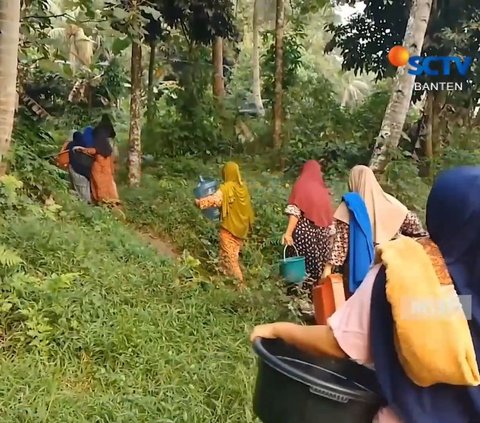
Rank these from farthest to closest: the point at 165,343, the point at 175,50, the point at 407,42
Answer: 1. the point at 175,50
2. the point at 407,42
3. the point at 165,343

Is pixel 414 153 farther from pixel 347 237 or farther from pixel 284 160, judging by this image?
pixel 347 237

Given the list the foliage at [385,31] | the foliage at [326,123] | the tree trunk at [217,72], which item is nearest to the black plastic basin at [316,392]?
the foliage at [385,31]

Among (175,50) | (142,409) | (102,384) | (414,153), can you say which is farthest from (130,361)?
(175,50)

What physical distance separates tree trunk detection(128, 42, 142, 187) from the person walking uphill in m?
4.24

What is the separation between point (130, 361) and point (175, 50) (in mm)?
10631

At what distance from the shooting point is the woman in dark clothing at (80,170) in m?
8.02

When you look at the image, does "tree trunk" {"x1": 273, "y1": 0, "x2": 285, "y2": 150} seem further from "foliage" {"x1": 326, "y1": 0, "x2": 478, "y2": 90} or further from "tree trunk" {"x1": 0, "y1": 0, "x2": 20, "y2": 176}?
"tree trunk" {"x1": 0, "y1": 0, "x2": 20, "y2": 176}

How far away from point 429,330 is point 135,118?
824cm

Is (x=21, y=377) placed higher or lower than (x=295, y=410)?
lower

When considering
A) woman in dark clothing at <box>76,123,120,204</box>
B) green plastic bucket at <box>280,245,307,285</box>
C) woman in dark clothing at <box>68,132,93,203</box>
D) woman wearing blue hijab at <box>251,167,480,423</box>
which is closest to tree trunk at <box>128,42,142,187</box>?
woman in dark clothing at <box>76,123,120,204</box>

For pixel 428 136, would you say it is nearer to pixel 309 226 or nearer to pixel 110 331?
pixel 309 226

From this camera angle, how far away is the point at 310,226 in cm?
546

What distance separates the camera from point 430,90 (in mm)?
11156

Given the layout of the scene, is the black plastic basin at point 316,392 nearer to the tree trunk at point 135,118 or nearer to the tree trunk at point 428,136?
the tree trunk at point 135,118
